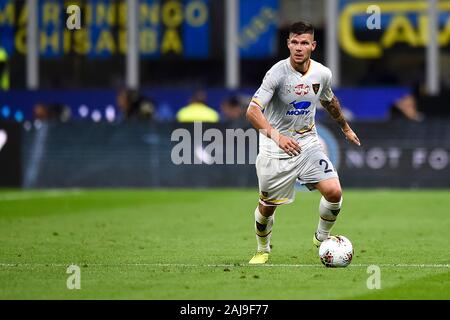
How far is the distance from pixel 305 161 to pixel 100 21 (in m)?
19.1

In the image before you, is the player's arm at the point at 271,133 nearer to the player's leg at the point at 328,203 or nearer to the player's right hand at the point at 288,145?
the player's right hand at the point at 288,145

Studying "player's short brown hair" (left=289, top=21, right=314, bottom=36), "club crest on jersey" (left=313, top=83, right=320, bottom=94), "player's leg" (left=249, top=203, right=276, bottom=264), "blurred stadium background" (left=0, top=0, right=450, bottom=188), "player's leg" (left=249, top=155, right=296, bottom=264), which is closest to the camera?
"player's short brown hair" (left=289, top=21, right=314, bottom=36)

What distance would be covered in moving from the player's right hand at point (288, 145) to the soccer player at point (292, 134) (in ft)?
0.55

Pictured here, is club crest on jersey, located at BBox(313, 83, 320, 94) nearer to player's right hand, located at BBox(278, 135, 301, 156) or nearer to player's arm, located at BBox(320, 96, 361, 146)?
player's arm, located at BBox(320, 96, 361, 146)

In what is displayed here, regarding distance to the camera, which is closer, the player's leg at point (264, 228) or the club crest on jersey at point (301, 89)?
the club crest on jersey at point (301, 89)

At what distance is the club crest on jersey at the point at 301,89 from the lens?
11328 millimetres

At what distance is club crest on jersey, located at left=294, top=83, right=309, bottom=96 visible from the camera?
11.3 metres

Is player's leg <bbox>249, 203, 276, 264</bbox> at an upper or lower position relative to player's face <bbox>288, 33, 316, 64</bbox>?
lower

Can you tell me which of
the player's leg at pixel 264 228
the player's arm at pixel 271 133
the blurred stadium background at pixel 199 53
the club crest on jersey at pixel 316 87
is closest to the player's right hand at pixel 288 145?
the player's arm at pixel 271 133

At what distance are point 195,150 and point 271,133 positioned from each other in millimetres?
11649

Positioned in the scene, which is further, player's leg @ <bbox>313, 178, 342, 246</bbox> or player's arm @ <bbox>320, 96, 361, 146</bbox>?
player's arm @ <bbox>320, 96, 361, 146</bbox>

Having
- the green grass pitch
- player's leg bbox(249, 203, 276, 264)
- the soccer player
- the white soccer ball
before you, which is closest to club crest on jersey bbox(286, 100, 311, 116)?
the soccer player

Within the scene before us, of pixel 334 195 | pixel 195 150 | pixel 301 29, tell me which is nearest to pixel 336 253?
pixel 334 195

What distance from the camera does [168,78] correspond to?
29.9m
